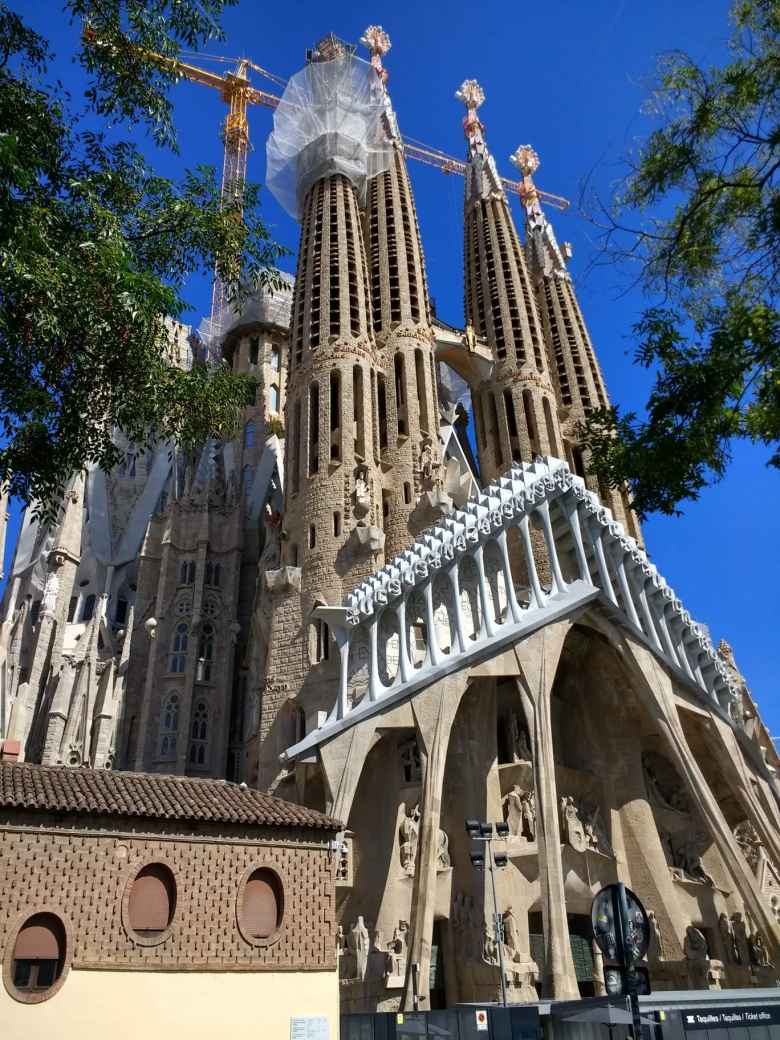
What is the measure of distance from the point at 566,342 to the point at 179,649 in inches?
984

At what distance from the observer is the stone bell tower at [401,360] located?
30.5m

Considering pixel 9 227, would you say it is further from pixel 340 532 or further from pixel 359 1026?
pixel 340 532

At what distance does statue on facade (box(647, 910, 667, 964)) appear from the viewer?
2200 centimetres

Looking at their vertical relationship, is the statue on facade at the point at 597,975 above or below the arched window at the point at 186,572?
below

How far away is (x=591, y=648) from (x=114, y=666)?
17.6 meters

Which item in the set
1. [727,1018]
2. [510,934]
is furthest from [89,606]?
[727,1018]

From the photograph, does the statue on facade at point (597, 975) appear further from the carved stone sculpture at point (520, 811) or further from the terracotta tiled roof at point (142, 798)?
the terracotta tiled roof at point (142, 798)

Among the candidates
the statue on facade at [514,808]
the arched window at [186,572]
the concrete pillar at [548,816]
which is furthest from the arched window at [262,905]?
the arched window at [186,572]

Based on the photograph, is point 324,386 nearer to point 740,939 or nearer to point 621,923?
point 740,939

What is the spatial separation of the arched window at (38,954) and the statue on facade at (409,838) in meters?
10.0

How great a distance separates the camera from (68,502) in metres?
35.4

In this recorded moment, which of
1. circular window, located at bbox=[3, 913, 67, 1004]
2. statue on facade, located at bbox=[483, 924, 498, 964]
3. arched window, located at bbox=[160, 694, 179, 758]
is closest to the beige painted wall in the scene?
circular window, located at bbox=[3, 913, 67, 1004]

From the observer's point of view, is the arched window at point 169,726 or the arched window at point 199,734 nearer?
the arched window at point 169,726

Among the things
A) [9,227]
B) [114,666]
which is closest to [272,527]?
[114,666]
